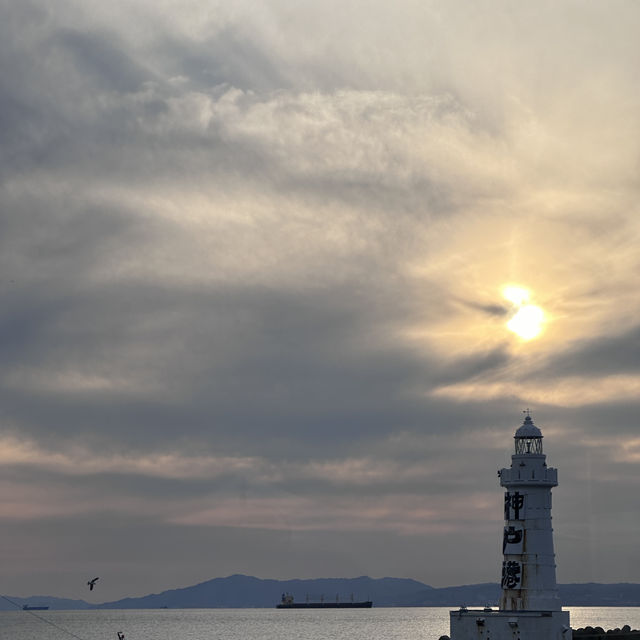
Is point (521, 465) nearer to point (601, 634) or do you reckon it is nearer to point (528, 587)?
point (528, 587)

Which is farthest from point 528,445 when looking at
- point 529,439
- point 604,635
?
point 604,635

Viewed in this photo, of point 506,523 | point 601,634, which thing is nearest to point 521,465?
point 506,523

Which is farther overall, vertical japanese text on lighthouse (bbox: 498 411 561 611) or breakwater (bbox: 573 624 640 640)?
breakwater (bbox: 573 624 640 640)

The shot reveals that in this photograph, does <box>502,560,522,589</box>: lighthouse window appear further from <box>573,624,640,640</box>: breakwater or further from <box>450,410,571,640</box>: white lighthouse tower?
<box>573,624,640,640</box>: breakwater

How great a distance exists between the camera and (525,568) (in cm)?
6288

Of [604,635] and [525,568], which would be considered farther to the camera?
[604,635]

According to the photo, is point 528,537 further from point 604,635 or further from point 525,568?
point 604,635

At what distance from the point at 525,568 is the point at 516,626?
12.7ft

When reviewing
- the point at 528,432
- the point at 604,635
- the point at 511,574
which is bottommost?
the point at 604,635

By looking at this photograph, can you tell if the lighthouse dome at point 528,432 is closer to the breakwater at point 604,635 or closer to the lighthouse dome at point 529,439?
the lighthouse dome at point 529,439

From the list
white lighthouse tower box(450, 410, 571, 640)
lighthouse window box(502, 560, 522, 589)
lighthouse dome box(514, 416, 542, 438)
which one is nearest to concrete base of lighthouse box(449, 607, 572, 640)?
white lighthouse tower box(450, 410, 571, 640)

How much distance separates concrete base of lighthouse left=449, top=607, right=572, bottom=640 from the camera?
60.5m

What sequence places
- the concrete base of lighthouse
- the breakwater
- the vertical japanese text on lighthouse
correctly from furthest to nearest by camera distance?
the breakwater → the vertical japanese text on lighthouse → the concrete base of lighthouse

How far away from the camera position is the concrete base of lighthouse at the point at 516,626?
2381 inches
